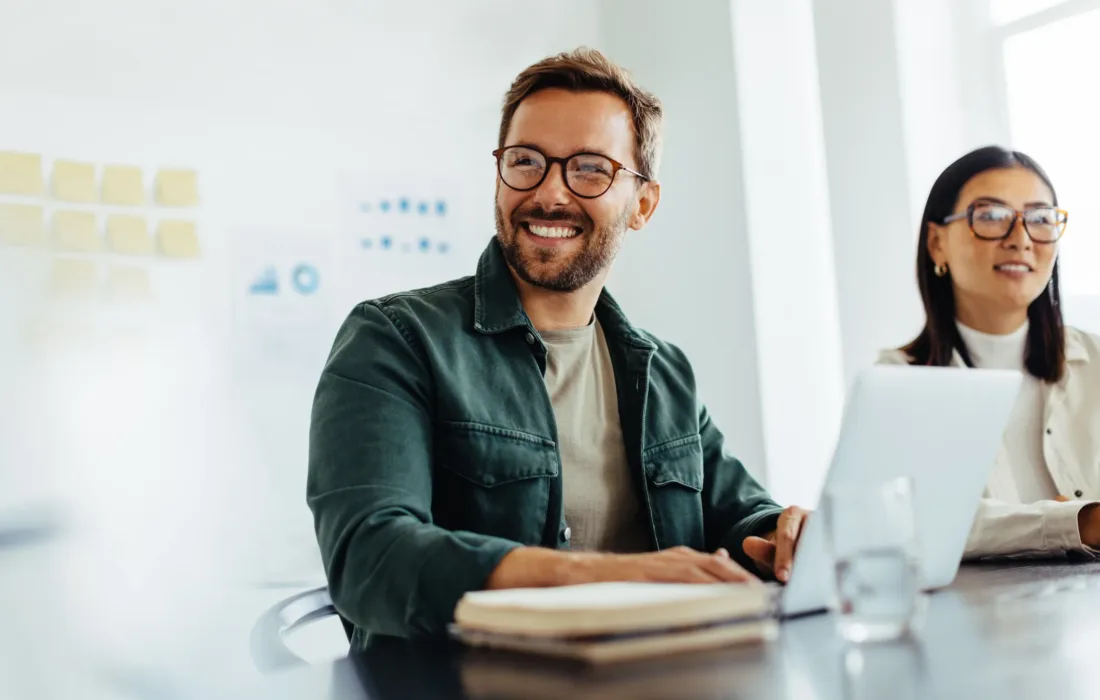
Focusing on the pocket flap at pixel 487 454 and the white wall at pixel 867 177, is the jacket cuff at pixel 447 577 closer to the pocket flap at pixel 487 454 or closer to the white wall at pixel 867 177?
the pocket flap at pixel 487 454

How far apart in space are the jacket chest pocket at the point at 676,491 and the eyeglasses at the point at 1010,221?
3.10 feet

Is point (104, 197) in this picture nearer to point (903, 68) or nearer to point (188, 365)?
point (188, 365)

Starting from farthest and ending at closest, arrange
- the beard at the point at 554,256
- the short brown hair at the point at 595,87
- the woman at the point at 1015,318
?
the woman at the point at 1015,318 < the short brown hair at the point at 595,87 < the beard at the point at 554,256

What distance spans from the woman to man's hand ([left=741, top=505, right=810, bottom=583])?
2.31ft

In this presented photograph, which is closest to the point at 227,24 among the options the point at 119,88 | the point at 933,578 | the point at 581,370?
the point at 119,88

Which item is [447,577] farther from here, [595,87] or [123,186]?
[123,186]

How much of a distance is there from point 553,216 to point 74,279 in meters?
1.38

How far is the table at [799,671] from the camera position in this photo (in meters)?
0.67

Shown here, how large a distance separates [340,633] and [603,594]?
2197 millimetres

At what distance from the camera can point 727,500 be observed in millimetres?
1678

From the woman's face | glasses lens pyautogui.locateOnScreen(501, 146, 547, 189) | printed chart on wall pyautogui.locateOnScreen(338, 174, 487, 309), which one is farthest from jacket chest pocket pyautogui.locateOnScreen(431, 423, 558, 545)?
printed chart on wall pyautogui.locateOnScreen(338, 174, 487, 309)

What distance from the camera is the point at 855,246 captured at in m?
3.06

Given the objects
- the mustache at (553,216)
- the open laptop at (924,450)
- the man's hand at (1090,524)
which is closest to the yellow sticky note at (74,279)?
the mustache at (553,216)

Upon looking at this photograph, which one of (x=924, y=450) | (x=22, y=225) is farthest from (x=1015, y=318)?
(x=22, y=225)
